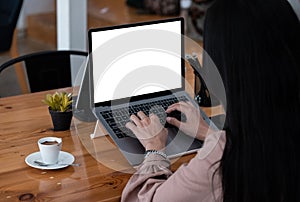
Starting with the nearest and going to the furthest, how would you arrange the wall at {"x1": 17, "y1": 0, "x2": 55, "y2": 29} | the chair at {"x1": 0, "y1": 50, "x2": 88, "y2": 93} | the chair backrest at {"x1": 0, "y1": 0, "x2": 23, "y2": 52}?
the chair at {"x1": 0, "y1": 50, "x2": 88, "y2": 93} < the chair backrest at {"x1": 0, "y1": 0, "x2": 23, "y2": 52} < the wall at {"x1": 17, "y1": 0, "x2": 55, "y2": 29}

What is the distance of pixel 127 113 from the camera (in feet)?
6.41

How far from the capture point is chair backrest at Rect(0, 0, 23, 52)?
3.75 m

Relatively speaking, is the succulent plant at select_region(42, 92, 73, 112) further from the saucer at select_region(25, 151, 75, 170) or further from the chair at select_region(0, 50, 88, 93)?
the chair at select_region(0, 50, 88, 93)

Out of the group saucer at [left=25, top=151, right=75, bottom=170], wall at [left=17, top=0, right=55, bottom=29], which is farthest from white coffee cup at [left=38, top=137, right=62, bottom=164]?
wall at [left=17, top=0, right=55, bottom=29]

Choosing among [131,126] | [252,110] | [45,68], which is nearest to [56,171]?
[131,126]

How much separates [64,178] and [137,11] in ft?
10.5

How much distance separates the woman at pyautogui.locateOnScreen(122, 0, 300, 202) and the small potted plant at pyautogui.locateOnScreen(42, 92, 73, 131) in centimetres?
63

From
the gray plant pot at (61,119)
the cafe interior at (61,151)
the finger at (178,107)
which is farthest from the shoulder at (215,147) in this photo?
the gray plant pot at (61,119)

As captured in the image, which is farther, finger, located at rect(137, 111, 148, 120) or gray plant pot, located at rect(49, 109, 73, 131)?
gray plant pot, located at rect(49, 109, 73, 131)

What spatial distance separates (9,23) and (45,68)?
1.32m

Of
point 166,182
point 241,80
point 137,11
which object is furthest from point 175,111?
point 137,11

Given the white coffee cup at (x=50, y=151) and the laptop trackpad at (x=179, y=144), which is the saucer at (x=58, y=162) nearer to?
the white coffee cup at (x=50, y=151)

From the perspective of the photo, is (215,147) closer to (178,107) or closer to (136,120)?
(136,120)

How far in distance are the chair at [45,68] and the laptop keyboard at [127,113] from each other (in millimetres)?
671
